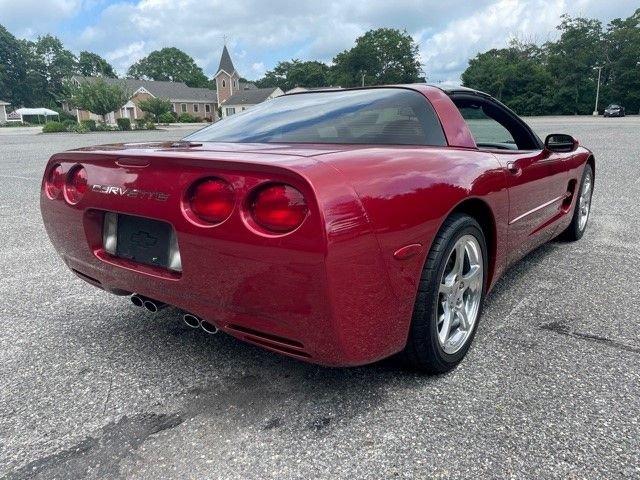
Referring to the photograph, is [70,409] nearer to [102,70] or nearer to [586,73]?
[586,73]

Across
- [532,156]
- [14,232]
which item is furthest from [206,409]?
[14,232]

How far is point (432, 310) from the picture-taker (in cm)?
200

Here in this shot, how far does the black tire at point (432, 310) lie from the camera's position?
1.96 m

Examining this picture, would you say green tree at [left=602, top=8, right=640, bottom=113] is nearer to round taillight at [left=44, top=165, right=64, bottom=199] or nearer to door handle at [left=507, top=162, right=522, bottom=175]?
door handle at [left=507, top=162, right=522, bottom=175]

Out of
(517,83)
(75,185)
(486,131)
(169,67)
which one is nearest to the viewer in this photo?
(75,185)

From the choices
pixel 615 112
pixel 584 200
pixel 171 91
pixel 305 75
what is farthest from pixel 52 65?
pixel 584 200

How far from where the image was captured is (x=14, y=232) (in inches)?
203

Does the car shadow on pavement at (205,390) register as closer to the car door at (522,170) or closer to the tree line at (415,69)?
the car door at (522,170)

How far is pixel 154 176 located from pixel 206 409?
36.8 inches

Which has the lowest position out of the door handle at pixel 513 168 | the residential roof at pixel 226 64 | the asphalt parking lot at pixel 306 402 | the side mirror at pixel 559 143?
the asphalt parking lot at pixel 306 402

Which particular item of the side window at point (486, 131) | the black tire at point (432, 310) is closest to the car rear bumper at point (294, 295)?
the black tire at point (432, 310)

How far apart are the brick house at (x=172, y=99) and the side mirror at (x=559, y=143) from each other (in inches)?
2744

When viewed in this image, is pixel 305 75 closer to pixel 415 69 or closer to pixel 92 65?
pixel 415 69

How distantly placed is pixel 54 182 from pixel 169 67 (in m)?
117
